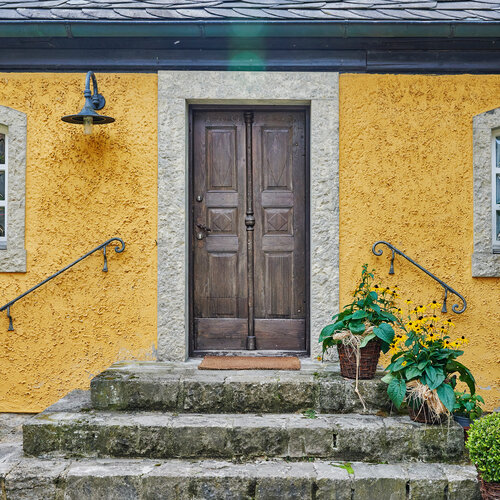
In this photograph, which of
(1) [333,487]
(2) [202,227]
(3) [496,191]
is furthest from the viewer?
(2) [202,227]

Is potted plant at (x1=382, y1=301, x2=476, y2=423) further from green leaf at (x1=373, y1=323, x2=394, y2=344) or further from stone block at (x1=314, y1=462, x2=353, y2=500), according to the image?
stone block at (x1=314, y1=462, x2=353, y2=500)

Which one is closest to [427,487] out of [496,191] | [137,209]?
[496,191]

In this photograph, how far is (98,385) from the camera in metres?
4.32

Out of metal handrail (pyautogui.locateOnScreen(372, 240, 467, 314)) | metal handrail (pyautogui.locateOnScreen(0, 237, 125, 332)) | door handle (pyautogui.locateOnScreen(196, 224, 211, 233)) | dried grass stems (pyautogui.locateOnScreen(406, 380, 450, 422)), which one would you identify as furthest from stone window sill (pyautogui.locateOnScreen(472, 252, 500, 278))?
metal handrail (pyautogui.locateOnScreen(0, 237, 125, 332))

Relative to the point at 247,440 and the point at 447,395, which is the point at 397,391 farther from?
the point at 247,440

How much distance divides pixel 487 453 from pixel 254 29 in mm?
3612

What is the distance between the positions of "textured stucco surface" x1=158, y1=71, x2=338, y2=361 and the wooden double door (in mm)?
259

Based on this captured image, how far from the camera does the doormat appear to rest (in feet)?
15.5

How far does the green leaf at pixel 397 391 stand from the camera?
3939mm

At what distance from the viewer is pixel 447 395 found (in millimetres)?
3844

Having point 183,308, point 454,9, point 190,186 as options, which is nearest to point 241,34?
point 190,186

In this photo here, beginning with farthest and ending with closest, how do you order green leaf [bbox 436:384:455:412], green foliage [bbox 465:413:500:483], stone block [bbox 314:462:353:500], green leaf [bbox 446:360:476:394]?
green leaf [bbox 446:360:476:394]
green leaf [bbox 436:384:455:412]
stone block [bbox 314:462:353:500]
green foliage [bbox 465:413:500:483]

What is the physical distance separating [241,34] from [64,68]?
160 cm

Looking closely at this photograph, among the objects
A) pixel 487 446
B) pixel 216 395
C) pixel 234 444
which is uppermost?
pixel 216 395
